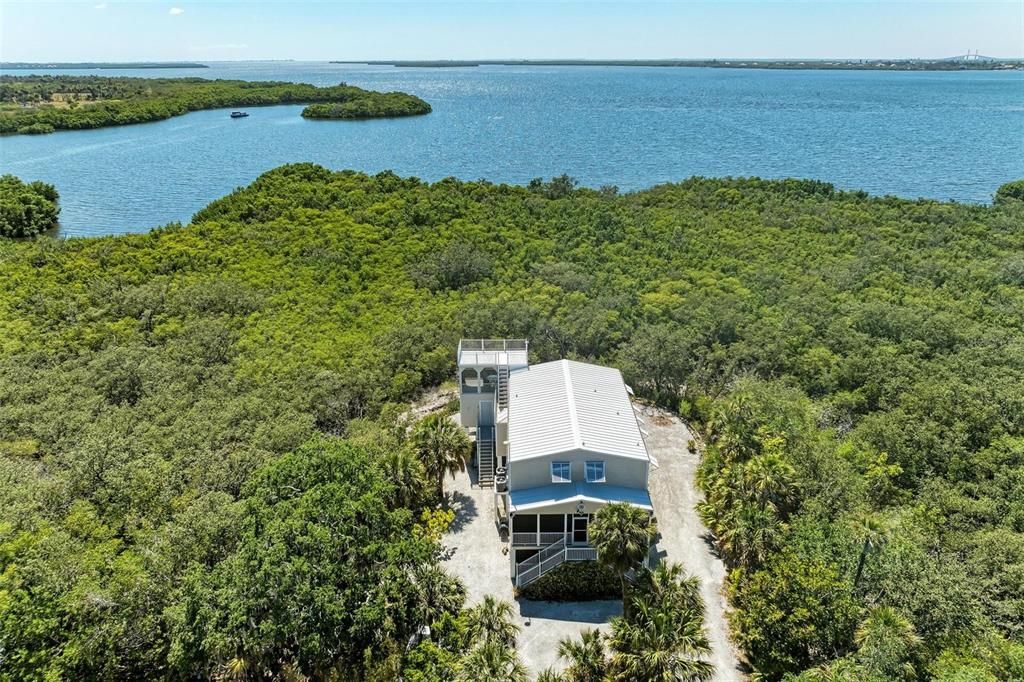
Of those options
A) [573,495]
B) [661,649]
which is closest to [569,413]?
[573,495]

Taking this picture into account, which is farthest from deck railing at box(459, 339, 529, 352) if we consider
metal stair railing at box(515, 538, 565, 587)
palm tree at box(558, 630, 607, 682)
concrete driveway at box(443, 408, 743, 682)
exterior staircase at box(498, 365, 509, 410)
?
palm tree at box(558, 630, 607, 682)

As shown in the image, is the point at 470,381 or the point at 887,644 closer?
the point at 887,644

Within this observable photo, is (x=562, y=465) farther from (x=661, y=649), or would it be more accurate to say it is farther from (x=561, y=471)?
(x=661, y=649)

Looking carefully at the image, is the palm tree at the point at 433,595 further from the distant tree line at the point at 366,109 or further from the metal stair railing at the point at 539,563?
the distant tree line at the point at 366,109

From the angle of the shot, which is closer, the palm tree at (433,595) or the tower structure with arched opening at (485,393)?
the palm tree at (433,595)

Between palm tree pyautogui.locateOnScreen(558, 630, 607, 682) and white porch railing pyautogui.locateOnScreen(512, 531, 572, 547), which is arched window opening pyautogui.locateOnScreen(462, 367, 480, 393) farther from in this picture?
palm tree pyautogui.locateOnScreen(558, 630, 607, 682)

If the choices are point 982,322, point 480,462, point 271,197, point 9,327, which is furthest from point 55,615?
point 271,197

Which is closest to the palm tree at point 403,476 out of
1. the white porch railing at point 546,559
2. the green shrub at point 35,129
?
the white porch railing at point 546,559
